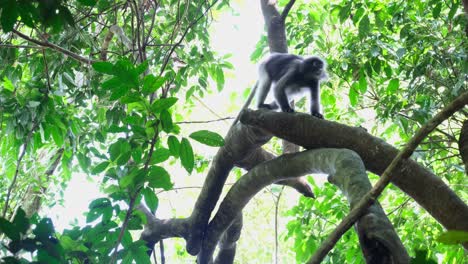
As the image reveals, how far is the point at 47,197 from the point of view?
4.59 meters

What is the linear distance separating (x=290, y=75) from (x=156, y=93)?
1404 millimetres

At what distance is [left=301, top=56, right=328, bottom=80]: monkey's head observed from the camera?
13.5 ft

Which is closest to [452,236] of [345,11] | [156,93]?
[156,93]

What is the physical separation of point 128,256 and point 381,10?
278 centimetres

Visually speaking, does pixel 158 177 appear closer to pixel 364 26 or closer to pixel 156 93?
pixel 156 93

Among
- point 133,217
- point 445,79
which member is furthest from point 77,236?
point 445,79

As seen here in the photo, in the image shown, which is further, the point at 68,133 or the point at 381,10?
the point at 381,10

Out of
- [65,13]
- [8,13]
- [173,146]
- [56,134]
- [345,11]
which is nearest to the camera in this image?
[8,13]

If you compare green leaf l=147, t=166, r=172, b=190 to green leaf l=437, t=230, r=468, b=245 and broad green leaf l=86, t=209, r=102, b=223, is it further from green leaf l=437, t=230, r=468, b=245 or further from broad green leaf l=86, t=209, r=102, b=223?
green leaf l=437, t=230, r=468, b=245

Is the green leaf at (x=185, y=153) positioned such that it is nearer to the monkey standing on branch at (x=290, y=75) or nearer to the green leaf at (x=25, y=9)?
the green leaf at (x=25, y=9)

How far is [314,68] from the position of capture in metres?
4.12

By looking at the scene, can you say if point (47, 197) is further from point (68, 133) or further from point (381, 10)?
point (381, 10)

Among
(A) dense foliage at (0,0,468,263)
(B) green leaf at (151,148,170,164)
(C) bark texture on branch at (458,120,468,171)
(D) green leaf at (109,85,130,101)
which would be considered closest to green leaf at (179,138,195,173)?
(A) dense foliage at (0,0,468,263)

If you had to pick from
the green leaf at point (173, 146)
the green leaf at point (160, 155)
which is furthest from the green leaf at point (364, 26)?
the green leaf at point (160, 155)
